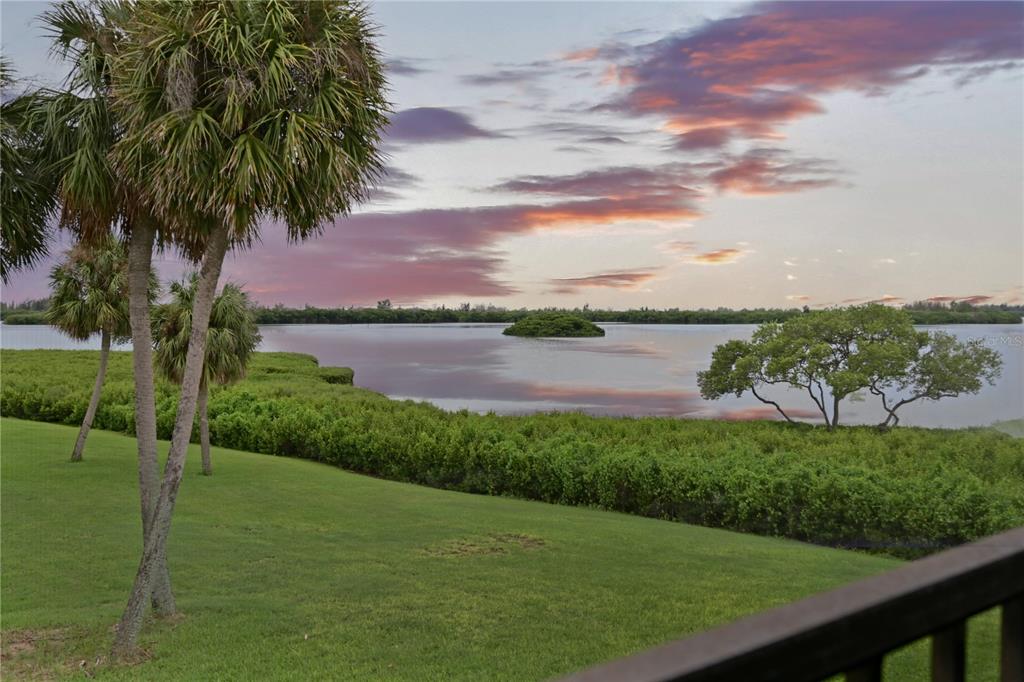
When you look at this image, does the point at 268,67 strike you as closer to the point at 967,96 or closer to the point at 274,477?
the point at 274,477

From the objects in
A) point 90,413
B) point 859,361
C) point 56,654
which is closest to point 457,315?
point 859,361

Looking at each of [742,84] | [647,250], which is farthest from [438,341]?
[742,84]

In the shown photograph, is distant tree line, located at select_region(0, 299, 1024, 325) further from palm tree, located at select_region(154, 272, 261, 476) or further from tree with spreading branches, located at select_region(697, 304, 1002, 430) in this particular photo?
palm tree, located at select_region(154, 272, 261, 476)

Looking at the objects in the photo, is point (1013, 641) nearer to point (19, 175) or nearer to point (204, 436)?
point (19, 175)

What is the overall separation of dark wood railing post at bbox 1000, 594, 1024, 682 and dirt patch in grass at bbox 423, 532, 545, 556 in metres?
9.60

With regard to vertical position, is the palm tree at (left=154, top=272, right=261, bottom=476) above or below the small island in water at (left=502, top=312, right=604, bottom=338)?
below

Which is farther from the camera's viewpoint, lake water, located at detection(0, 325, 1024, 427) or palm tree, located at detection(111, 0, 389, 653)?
lake water, located at detection(0, 325, 1024, 427)

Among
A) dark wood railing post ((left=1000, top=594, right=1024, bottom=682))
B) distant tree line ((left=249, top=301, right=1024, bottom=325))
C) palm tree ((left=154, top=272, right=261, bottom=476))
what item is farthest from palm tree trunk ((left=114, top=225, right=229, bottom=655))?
distant tree line ((left=249, top=301, right=1024, bottom=325))

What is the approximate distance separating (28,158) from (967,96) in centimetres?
2573

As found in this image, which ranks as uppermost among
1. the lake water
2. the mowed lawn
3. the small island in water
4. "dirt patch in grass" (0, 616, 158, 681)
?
the small island in water

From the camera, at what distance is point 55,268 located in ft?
48.1

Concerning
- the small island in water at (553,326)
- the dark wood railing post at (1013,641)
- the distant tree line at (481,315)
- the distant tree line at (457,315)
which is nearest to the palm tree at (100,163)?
the dark wood railing post at (1013,641)

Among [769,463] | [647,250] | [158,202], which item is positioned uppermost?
[647,250]

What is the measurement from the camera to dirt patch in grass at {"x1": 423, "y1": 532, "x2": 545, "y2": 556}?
10.2 meters
